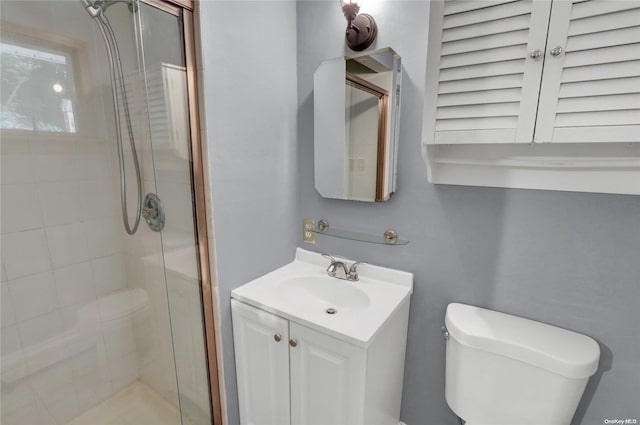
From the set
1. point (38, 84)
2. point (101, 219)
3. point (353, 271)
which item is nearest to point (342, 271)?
point (353, 271)

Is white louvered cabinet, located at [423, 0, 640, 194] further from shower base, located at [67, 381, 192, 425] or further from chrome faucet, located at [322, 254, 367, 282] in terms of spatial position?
shower base, located at [67, 381, 192, 425]

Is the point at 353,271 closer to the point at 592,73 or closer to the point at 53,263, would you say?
the point at 592,73

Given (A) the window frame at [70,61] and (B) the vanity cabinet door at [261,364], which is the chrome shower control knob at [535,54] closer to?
(B) the vanity cabinet door at [261,364]

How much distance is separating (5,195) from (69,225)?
0.79 feet

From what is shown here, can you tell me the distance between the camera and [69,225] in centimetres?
132

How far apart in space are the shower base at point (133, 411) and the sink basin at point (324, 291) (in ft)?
2.69

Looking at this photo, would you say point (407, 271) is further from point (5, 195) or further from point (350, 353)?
point (5, 195)

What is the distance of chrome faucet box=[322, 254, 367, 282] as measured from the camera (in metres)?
1.40

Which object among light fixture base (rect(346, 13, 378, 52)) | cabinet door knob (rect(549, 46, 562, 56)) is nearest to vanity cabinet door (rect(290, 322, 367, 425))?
cabinet door knob (rect(549, 46, 562, 56))

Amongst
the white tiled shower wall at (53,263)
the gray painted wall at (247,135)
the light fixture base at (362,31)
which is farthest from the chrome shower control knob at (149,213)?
the light fixture base at (362,31)

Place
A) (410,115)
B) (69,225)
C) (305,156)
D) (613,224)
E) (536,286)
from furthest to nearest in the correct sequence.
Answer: (305,156), (69,225), (410,115), (536,286), (613,224)

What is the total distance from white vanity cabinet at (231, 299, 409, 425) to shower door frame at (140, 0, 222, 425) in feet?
0.36

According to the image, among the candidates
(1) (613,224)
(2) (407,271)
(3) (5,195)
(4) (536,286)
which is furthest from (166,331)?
(1) (613,224)

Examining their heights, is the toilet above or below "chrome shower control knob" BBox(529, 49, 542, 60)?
below
